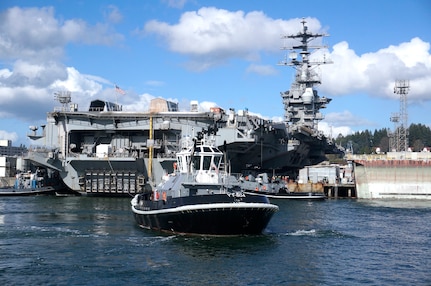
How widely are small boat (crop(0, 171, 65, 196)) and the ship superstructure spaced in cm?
388

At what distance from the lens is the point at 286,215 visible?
119 ft

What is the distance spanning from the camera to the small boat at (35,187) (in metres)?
57.1

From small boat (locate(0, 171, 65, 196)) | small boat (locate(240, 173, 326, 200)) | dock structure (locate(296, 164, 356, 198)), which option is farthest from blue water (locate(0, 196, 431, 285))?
dock structure (locate(296, 164, 356, 198))

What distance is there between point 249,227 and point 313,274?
6.14m

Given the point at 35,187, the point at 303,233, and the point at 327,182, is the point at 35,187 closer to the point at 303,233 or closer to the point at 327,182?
the point at 327,182

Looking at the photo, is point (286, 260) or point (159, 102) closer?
point (286, 260)

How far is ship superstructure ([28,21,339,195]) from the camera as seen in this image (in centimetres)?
5191

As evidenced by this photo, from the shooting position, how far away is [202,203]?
22.7 meters

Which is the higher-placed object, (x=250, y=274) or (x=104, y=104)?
(x=104, y=104)

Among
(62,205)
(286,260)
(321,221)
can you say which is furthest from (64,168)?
(286,260)

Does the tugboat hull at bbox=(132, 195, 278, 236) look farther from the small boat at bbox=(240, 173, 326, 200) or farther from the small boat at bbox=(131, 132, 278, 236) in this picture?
the small boat at bbox=(240, 173, 326, 200)

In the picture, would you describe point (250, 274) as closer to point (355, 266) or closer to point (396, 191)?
point (355, 266)

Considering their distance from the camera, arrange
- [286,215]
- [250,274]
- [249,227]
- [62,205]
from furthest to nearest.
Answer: [62,205], [286,215], [249,227], [250,274]

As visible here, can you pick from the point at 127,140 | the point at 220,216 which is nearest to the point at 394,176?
the point at 127,140
